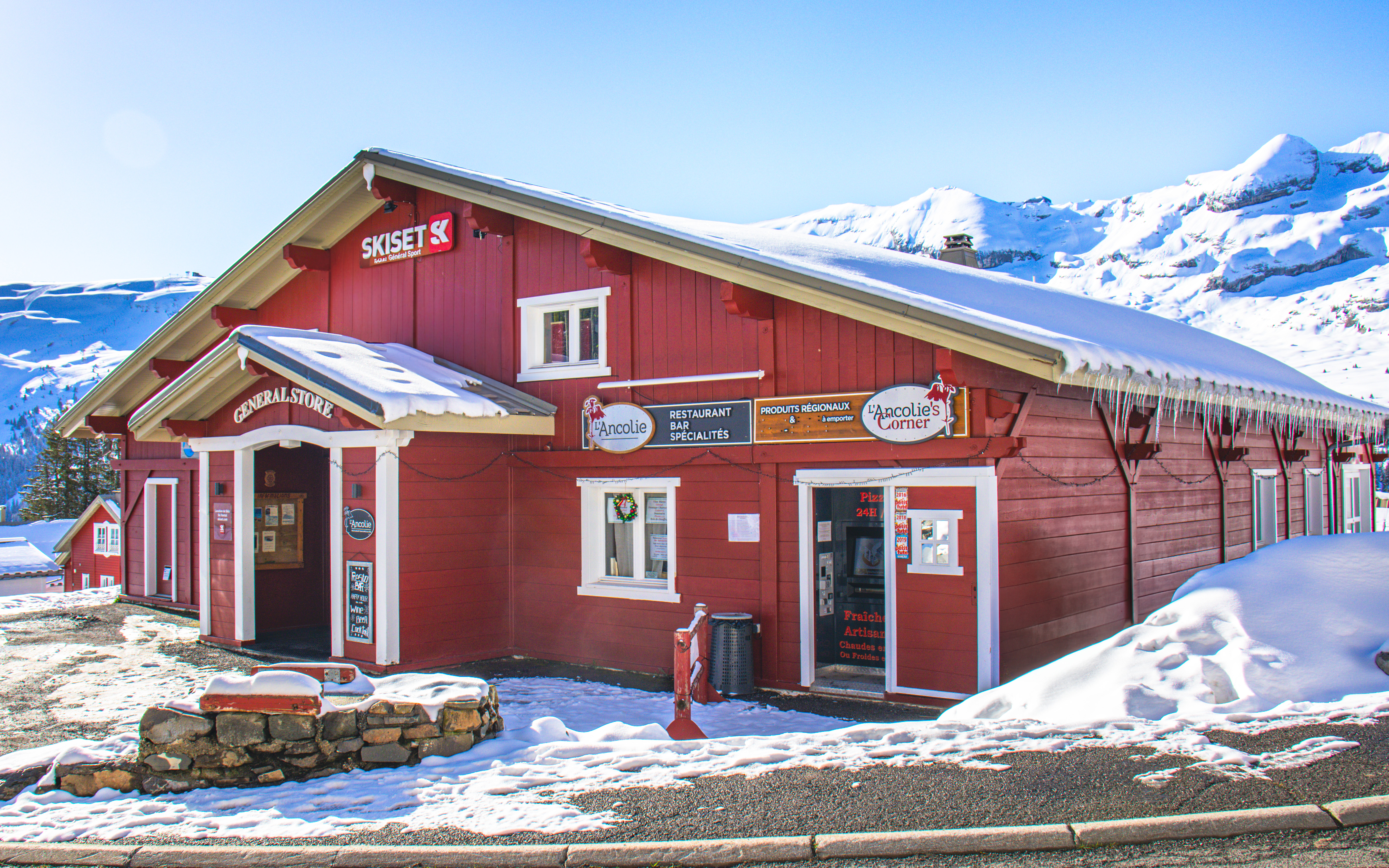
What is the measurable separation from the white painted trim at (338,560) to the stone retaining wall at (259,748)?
4.54 meters

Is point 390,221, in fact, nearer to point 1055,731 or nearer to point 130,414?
point 130,414

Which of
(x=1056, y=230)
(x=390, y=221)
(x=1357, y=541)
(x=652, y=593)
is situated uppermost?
(x=1056, y=230)

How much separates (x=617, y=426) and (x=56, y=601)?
12074 millimetres

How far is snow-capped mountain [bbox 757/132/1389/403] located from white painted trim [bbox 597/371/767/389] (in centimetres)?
5321

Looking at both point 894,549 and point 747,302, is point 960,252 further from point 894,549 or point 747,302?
point 894,549

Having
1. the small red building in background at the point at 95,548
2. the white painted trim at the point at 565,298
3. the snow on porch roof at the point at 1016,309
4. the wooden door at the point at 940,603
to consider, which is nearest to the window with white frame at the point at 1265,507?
the snow on porch roof at the point at 1016,309

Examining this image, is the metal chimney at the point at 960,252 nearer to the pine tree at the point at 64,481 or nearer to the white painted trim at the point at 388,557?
the white painted trim at the point at 388,557

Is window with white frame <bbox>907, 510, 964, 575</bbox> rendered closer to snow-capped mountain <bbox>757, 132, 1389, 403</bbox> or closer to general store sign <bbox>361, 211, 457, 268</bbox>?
general store sign <bbox>361, 211, 457, 268</bbox>

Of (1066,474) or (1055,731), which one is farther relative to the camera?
(1066,474)

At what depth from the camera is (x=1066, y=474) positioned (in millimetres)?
9570

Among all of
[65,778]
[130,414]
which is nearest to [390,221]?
[130,414]

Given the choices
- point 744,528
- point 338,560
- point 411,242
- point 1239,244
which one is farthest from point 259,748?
point 1239,244

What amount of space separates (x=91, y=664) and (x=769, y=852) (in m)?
9.55

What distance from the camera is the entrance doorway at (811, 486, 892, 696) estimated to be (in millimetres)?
9906
